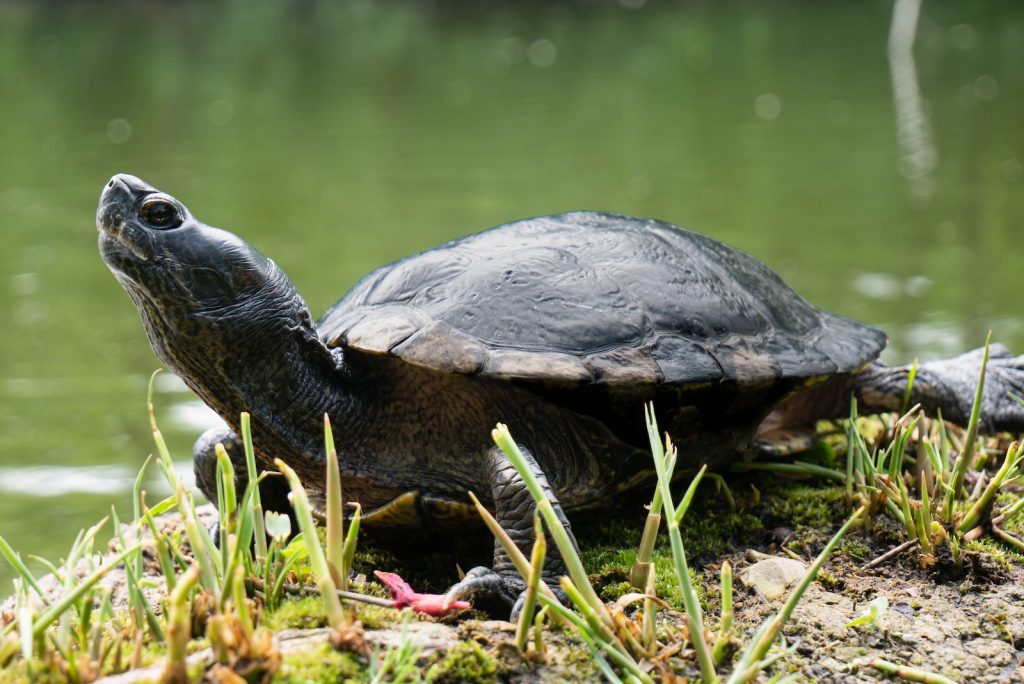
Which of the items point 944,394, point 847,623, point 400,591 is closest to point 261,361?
point 400,591

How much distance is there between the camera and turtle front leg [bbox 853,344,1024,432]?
8.89 ft

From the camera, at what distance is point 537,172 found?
9609 millimetres

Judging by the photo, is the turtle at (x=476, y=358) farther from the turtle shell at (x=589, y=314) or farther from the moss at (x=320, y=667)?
the moss at (x=320, y=667)

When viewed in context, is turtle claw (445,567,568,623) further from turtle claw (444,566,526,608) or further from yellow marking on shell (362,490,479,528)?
yellow marking on shell (362,490,479,528)

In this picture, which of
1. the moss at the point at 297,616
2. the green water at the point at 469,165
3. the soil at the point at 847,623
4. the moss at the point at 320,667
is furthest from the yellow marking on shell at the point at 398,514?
the green water at the point at 469,165

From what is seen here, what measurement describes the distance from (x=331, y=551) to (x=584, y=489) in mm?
782

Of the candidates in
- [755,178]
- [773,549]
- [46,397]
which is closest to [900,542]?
[773,549]

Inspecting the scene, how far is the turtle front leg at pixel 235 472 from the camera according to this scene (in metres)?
2.31

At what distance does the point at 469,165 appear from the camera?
10141 millimetres

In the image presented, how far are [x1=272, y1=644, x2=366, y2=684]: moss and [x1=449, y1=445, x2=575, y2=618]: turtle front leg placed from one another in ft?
1.07

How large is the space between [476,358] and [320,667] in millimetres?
804

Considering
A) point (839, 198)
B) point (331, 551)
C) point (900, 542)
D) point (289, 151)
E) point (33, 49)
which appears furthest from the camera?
point (33, 49)

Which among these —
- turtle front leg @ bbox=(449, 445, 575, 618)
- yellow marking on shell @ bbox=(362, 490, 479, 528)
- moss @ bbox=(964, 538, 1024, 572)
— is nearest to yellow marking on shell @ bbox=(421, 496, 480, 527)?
yellow marking on shell @ bbox=(362, 490, 479, 528)

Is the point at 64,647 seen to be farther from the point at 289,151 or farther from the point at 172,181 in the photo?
the point at 289,151
